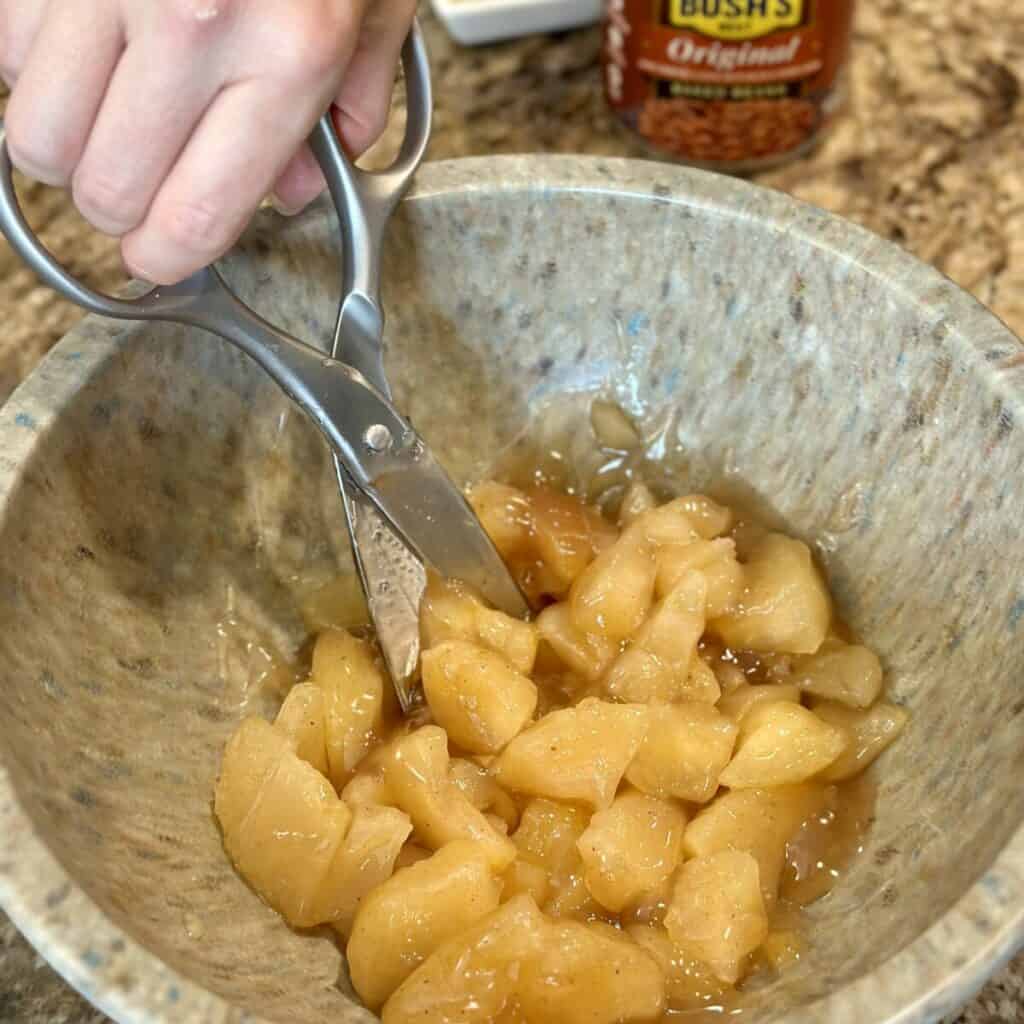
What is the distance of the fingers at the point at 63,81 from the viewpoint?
568 mm

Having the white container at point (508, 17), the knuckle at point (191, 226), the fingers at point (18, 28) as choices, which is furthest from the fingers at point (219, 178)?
the white container at point (508, 17)

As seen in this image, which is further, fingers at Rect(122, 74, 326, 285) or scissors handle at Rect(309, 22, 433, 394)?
scissors handle at Rect(309, 22, 433, 394)

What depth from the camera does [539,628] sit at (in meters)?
0.80

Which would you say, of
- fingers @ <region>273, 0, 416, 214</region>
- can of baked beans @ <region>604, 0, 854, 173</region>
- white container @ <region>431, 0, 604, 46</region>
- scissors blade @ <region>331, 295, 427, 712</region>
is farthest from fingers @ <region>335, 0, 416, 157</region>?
white container @ <region>431, 0, 604, 46</region>

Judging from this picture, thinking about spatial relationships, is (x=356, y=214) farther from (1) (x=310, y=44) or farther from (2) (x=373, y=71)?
(1) (x=310, y=44)

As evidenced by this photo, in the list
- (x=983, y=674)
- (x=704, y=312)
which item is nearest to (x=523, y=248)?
(x=704, y=312)

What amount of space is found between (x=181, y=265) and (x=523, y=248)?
284 millimetres

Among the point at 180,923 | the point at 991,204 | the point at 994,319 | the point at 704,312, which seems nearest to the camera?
the point at 180,923

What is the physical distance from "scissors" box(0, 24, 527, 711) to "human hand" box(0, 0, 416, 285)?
0.08m

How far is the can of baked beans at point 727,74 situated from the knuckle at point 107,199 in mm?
536

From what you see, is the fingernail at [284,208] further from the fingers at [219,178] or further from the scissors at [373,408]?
the fingers at [219,178]

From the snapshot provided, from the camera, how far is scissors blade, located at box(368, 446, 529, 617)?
29.8 inches

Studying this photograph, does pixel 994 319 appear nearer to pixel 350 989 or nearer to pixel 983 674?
pixel 983 674

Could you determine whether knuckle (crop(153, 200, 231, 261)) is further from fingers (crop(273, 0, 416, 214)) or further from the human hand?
fingers (crop(273, 0, 416, 214))
